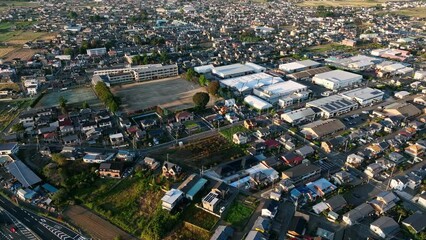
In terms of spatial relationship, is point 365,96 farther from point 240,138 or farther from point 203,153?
point 203,153

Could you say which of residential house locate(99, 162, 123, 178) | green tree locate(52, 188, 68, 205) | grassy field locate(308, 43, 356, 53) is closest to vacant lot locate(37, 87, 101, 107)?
residential house locate(99, 162, 123, 178)

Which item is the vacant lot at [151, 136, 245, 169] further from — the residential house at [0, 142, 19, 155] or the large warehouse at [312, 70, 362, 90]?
the large warehouse at [312, 70, 362, 90]

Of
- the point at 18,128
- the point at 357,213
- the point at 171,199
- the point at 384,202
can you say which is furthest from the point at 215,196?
the point at 18,128

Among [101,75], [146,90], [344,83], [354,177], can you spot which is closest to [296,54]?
[344,83]

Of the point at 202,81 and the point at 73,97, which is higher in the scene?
the point at 202,81

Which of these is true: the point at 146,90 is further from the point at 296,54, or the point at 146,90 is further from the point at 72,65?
the point at 296,54
